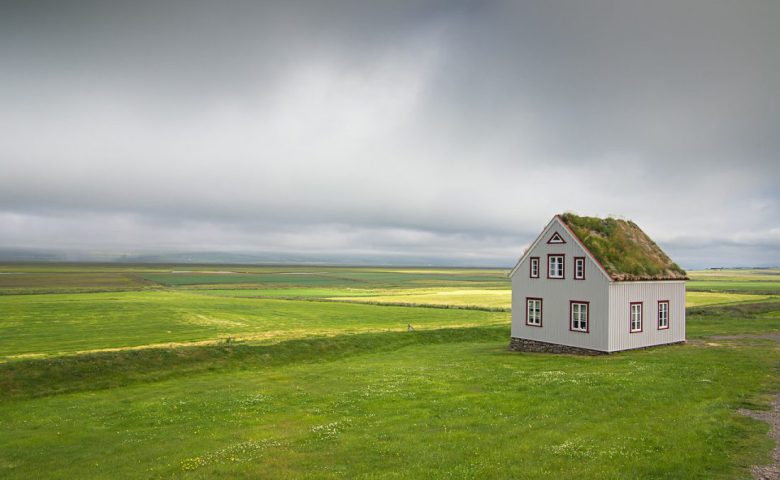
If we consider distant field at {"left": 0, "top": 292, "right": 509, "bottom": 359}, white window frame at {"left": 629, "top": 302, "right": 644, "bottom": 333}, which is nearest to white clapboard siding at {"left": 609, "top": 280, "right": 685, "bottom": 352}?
white window frame at {"left": 629, "top": 302, "right": 644, "bottom": 333}

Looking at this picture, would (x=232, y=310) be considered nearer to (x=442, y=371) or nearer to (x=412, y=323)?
(x=412, y=323)

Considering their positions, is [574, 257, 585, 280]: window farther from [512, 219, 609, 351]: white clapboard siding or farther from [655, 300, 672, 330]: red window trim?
[655, 300, 672, 330]: red window trim

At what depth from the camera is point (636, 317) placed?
40.8 m

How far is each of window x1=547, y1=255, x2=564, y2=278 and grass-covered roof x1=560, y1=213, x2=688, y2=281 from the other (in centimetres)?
283

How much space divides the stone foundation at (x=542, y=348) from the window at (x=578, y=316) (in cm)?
170

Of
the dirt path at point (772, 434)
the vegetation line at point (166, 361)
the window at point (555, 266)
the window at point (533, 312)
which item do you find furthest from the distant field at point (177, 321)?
the dirt path at point (772, 434)

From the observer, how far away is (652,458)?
48.0 ft

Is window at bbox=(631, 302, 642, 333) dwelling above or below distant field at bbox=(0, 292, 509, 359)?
above

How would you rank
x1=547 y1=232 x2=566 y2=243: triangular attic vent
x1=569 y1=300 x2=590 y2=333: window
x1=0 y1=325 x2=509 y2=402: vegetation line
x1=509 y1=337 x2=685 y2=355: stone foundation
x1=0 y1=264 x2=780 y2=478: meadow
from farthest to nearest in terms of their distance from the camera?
x1=547 y1=232 x2=566 y2=243: triangular attic vent, x1=569 y1=300 x2=590 y2=333: window, x1=509 y1=337 x2=685 y2=355: stone foundation, x1=0 y1=325 x2=509 y2=402: vegetation line, x1=0 y1=264 x2=780 y2=478: meadow

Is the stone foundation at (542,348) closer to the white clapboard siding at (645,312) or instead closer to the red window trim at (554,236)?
the white clapboard siding at (645,312)

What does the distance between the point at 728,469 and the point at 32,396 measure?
3841cm

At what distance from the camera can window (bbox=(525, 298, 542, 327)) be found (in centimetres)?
4409

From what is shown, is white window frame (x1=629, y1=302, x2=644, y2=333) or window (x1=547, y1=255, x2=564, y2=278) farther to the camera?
window (x1=547, y1=255, x2=564, y2=278)

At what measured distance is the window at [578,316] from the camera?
4028 cm
